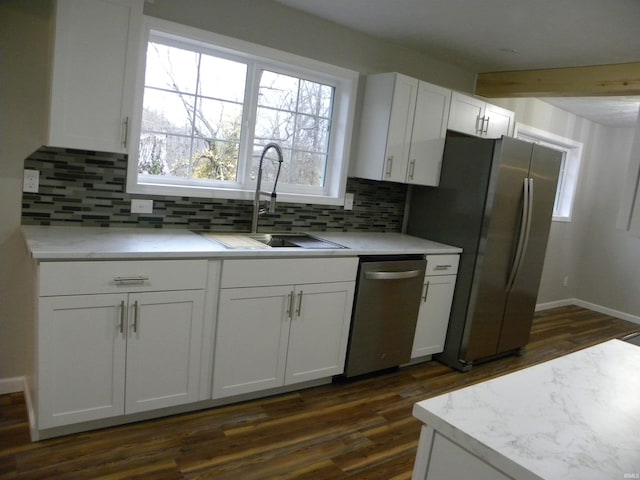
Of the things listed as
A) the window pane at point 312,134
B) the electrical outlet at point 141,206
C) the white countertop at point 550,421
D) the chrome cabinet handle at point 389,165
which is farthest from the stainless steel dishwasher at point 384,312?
the white countertop at point 550,421

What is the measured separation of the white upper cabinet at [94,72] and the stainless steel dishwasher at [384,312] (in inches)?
63.6

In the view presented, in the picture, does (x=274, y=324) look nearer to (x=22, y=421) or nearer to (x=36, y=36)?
(x=22, y=421)

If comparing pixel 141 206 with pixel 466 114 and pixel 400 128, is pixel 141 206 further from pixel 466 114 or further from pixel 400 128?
pixel 466 114

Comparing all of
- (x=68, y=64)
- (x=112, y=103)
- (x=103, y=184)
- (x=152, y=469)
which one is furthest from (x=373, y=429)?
(x=68, y=64)

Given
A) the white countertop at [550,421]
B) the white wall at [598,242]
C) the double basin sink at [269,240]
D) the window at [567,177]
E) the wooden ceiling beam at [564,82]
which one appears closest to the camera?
the white countertop at [550,421]

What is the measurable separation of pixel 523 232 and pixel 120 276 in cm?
282

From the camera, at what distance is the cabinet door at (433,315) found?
3.40 metres

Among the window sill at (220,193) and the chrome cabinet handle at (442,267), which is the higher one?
the window sill at (220,193)

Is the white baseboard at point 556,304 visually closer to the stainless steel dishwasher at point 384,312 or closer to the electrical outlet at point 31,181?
the stainless steel dishwasher at point 384,312

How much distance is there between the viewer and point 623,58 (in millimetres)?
3182

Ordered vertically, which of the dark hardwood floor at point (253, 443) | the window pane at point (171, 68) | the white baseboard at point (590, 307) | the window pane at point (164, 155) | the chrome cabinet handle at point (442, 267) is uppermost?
the window pane at point (171, 68)

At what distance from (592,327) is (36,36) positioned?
566cm

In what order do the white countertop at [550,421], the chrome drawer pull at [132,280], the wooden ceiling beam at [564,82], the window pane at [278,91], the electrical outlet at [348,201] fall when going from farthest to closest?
the electrical outlet at [348,201], the wooden ceiling beam at [564,82], the window pane at [278,91], the chrome drawer pull at [132,280], the white countertop at [550,421]

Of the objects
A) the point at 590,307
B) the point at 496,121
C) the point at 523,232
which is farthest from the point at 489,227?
the point at 590,307
